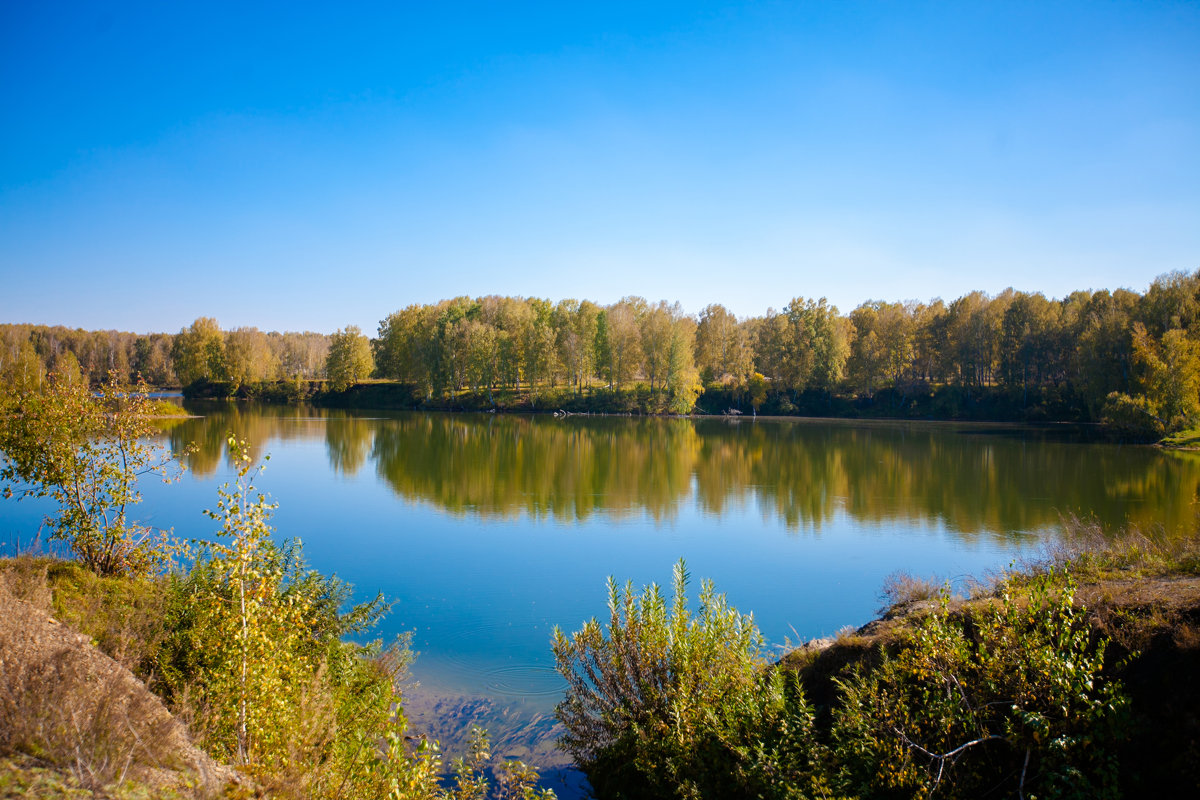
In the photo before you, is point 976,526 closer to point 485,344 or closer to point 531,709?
point 531,709

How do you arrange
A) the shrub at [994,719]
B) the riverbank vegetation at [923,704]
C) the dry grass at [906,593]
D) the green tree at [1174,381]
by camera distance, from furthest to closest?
the green tree at [1174,381] → the dry grass at [906,593] → the riverbank vegetation at [923,704] → the shrub at [994,719]

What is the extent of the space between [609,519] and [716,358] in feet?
224

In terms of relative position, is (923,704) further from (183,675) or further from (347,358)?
(347,358)

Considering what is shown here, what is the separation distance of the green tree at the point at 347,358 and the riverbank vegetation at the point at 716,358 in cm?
15

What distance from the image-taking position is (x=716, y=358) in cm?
8888

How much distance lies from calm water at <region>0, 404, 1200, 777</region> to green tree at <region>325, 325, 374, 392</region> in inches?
1722

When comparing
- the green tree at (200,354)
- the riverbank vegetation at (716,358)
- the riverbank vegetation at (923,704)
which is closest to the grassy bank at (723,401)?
the riverbank vegetation at (716,358)

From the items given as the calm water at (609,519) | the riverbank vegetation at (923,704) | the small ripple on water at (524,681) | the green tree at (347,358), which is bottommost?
the small ripple on water at (524,681)

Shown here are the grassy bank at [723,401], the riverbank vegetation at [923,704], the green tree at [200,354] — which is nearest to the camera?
the riverbank vegetation at [923,704]

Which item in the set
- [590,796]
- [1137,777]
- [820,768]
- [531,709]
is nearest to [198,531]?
[531,709]

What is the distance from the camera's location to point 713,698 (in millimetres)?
7043

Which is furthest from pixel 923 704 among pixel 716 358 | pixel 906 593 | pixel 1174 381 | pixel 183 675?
pixel 716 358

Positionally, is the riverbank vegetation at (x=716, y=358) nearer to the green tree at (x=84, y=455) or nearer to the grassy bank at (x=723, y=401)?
the grassy bank at (x=723, y=401)

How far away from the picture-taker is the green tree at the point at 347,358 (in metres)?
89.4
